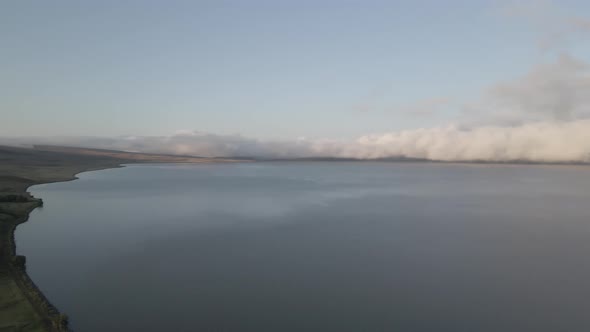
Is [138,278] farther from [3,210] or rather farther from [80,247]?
[3,210]

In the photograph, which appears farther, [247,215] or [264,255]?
[247,215]

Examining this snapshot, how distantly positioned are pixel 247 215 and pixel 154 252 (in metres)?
22.3

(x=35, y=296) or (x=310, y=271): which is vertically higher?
(x=310, y=271)

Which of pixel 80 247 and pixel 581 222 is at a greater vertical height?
pixel 581 222

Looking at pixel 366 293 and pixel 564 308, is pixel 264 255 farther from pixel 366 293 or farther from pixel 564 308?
pixel 564 308

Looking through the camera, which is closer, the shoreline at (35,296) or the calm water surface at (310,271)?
the shoreline at (35,296)

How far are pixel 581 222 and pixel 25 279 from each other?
67.0 m

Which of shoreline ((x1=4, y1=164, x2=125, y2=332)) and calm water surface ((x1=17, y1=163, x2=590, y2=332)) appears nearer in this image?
shoreline ((x1=4, y1=164, x2=125, y2=332))

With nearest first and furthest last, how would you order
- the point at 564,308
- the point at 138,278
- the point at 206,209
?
the point at 564,308
the point at 138,278
the point at 206,209

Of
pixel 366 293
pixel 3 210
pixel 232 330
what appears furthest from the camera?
pixel 3 210

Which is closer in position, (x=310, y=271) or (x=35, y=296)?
(x=35, y=296)

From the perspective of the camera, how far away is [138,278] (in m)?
24.6

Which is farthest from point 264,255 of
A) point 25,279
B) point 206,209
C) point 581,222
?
point 581,222

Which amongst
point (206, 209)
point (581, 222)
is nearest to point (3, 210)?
point (206, 209)
